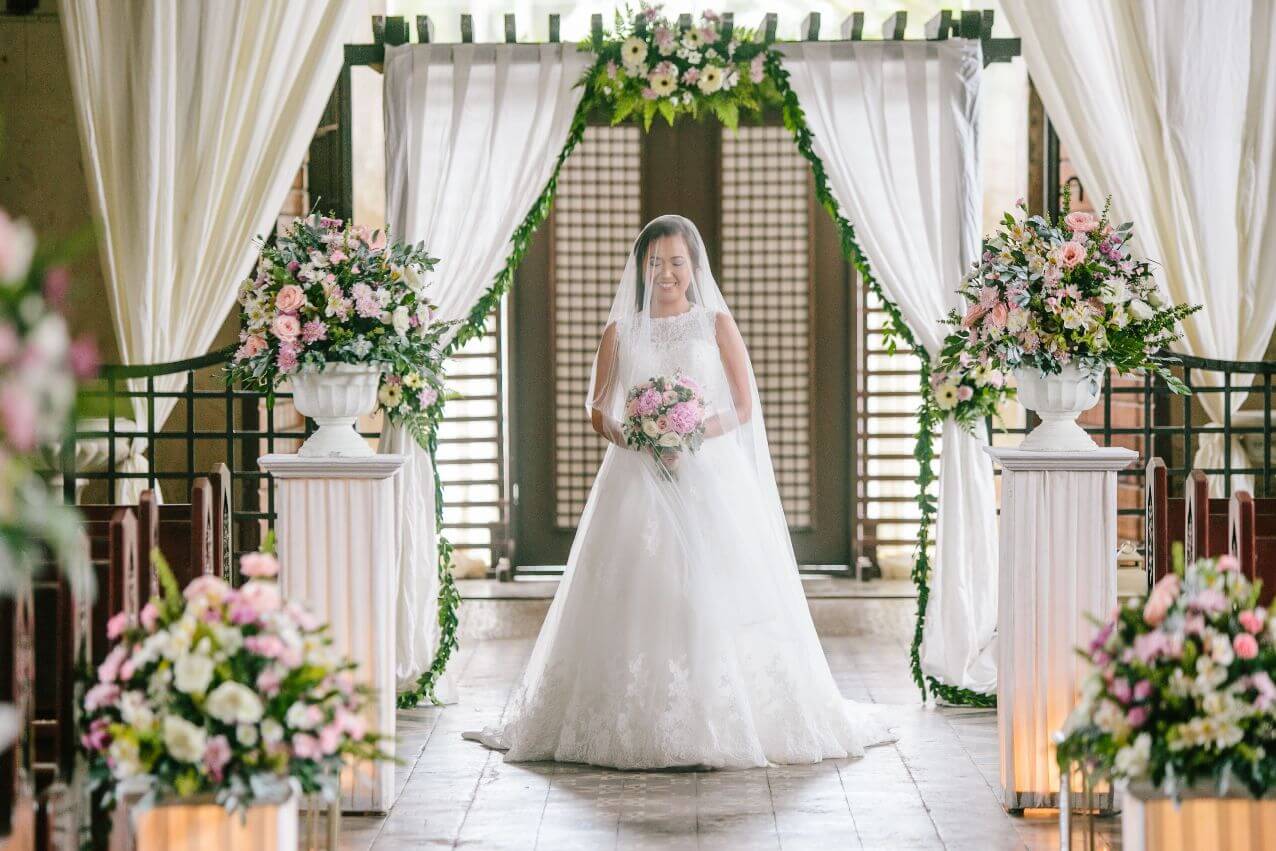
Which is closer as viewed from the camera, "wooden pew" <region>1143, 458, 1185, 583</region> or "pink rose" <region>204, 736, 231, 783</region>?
"pink rose" <region>204, 736, 231, 783</region>

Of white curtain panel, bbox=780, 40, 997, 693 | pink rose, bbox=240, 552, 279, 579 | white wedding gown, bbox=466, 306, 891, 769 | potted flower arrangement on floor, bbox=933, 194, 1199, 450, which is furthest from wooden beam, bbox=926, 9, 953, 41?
pink rose, bbox=240, 552, 279, 579

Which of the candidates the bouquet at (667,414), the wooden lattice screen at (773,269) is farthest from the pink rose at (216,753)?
the wooden lattice screen at (773,269)

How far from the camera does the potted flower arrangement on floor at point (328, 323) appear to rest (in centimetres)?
446

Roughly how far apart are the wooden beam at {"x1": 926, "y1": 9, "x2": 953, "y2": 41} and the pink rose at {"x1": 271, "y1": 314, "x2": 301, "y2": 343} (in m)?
2.93

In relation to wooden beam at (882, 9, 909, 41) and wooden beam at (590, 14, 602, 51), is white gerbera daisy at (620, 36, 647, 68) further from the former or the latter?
wooden beam at (882, 9, 909, 41)

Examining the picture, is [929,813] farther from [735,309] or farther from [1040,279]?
[735,309]

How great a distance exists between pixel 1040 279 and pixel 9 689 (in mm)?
2808

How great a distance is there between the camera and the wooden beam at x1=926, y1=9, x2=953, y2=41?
6.10 meters

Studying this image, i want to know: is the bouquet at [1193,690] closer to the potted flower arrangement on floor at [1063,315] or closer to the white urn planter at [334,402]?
the potted flower arrangement on floor at [1063,315]

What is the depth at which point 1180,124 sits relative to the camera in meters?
6.04


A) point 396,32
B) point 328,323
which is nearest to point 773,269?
point 396,32

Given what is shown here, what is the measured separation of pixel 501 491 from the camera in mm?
8547

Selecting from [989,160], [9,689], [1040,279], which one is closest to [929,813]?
[1040,279]

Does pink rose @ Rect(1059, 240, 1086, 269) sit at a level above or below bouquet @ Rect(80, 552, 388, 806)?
above
